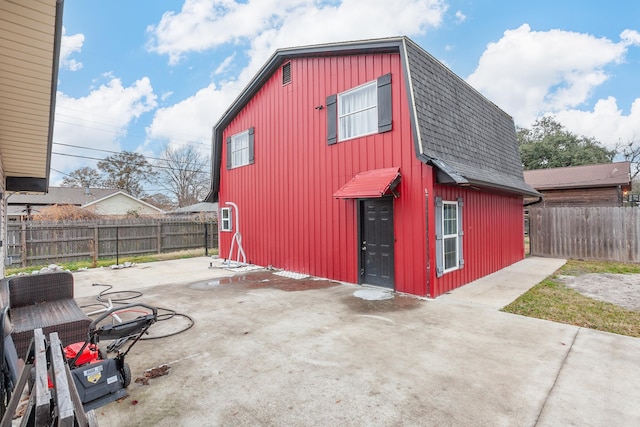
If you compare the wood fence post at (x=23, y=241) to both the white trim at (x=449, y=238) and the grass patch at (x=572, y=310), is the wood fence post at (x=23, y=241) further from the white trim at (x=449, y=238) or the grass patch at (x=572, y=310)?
the grass patch at (x=572, y=310)

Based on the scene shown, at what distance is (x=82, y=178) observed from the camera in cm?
2944

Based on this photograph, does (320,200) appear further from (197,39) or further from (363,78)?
(197,39)

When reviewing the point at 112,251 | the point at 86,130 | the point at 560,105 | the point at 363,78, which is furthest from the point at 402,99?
the point at 560,105

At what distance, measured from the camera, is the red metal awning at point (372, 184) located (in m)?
5.71

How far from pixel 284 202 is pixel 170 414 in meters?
6.50

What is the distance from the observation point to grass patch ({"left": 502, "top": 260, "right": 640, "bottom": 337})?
4281 millimetres

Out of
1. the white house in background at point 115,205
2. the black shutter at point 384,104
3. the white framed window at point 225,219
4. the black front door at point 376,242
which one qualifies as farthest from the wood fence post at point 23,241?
the white house in background at point 115,205

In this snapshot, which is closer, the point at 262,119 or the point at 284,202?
the point at 284,202

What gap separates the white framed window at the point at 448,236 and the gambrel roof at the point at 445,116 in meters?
0.61

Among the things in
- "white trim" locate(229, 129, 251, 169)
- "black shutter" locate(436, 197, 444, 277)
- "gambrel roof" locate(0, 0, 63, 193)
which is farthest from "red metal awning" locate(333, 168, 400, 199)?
"white trim" locate(229, 129, 251, 169)

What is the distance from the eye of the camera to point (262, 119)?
31.0ft

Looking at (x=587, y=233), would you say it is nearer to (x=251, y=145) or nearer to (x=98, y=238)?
(x=251, y=145)

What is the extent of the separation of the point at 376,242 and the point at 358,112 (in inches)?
112

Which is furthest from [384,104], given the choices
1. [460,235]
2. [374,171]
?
[460,235]
